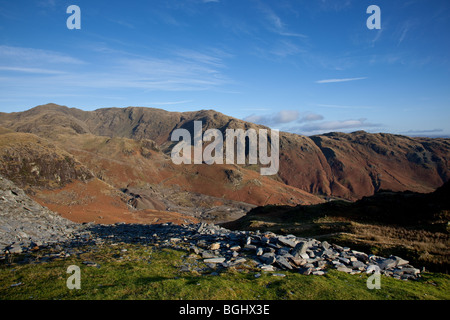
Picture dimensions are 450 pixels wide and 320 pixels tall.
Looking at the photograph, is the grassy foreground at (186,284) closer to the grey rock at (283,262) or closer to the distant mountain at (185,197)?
the grey rock at (283,262)

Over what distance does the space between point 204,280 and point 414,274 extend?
11260 mm

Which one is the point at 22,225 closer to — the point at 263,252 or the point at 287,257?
the point at 263,252

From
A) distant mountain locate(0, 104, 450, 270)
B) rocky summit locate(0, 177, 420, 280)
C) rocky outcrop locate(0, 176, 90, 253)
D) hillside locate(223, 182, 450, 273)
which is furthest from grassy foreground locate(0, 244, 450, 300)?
distant mountain locate(0, 104, 450, 270)

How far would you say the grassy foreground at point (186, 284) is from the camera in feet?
28.8

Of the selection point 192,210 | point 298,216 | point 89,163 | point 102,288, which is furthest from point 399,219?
point 89,163

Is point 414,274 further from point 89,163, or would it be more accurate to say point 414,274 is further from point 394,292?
point 89,163

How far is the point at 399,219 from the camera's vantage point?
30.6 meters

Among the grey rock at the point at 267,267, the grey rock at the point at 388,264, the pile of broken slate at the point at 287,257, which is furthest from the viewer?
the grey rock at the point at 388,264

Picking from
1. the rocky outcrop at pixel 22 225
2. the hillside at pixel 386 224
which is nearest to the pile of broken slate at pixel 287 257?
the rocky outcrop at pixel 22 225

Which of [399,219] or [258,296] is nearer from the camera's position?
[258,296]

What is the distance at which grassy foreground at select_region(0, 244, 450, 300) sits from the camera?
8.77 m

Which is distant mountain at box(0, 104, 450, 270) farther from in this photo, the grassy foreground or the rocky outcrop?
the rocky outcrop

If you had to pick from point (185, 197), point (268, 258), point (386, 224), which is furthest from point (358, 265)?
point (185, 197)

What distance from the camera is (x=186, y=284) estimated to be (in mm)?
9539
